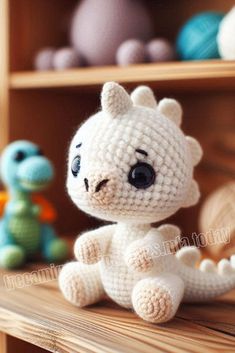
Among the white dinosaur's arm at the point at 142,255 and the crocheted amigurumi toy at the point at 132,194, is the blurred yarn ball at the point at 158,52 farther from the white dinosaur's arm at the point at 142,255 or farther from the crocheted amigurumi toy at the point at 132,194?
the white dinosaur's arm at the point at 142,255

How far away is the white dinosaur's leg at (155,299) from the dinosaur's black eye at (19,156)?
14.5 inches

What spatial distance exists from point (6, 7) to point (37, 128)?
0.23 m

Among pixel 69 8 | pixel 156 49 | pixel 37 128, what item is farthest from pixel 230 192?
pixel 69 8

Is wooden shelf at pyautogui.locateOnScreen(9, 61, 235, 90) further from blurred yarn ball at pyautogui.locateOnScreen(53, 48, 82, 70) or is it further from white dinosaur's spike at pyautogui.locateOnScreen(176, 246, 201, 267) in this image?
white dinosaur's spike at pyautogui.locateOnScreen(176, 246, 201, 267)

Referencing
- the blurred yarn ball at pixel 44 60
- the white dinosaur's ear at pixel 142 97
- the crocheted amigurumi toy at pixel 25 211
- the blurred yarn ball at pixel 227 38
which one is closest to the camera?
the white dinosaur's ear at pixel 142 97

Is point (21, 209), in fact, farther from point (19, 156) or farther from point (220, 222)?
point (220, 222)

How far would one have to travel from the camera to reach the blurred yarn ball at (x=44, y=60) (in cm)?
103

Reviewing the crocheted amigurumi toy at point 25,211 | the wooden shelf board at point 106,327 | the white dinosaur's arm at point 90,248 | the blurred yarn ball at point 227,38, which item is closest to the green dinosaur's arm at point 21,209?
the crocheted amigurumi toy at point 25,211

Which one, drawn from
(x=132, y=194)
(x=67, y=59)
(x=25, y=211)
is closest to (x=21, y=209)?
(x=25, y=211)

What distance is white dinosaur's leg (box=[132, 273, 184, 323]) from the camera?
0.62 metres

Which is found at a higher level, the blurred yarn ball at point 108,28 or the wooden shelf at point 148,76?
the blurred yarn ball at point 108,28

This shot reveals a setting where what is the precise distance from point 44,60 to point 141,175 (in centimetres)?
49

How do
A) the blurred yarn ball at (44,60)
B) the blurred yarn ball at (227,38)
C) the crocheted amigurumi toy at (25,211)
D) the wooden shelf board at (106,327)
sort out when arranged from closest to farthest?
1. the wooden shelf board at (106,327)
2. the blurred yarn ball at (227,38)
3. the crocheted amigurumi toy at (25,211)
4. the blurred yarn ball at (44,60)

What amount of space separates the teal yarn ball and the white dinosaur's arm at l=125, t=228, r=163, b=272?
362 millimetres
